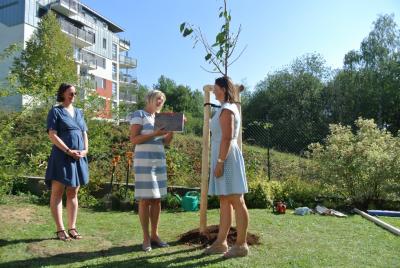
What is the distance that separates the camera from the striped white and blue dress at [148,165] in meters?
4.31

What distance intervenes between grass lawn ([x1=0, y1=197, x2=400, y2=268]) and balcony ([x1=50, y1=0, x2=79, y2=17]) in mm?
33876

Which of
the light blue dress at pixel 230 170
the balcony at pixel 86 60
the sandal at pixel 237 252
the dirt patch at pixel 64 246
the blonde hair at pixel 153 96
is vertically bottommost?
the dirt patch at pixel 64 246

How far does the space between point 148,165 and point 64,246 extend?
4.09 ft

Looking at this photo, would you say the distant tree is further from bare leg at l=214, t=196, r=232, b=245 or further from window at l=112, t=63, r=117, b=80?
window at l=112, t=63, r=117, b=80

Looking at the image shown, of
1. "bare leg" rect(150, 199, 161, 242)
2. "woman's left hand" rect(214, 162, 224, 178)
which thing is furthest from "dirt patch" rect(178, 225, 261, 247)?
"woman's left hand" rect(214, 162, 224, 178)

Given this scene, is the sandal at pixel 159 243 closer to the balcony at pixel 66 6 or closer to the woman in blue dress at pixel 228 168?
the woman in blue dress at pixel 228 168

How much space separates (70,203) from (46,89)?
10.8 ft

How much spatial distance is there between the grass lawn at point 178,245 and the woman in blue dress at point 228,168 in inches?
10.4

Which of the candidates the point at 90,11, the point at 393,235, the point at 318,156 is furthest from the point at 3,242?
the point at 90,11

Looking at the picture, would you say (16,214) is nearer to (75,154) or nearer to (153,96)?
(75,154)

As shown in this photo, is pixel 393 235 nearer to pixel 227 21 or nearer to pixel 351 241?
pixel 351 241

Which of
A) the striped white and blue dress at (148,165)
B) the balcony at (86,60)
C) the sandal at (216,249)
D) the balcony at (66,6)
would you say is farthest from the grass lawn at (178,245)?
the balcony at (86,60)

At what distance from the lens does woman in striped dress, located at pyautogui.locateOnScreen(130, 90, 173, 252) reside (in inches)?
170

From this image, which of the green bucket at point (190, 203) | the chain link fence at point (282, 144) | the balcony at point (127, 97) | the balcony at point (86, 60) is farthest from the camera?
the balcony at point (127, 97)
